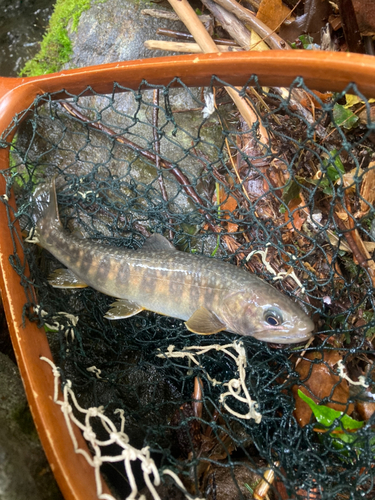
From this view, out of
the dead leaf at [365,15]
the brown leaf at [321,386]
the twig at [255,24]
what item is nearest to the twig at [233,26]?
the twig at [255,24]

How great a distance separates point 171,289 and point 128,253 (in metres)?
0.45

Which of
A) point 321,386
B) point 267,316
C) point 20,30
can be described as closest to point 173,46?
point 20,30

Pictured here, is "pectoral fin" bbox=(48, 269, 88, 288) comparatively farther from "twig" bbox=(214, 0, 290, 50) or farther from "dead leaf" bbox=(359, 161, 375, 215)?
"twig" bbox=(214, 0, 290, 50)

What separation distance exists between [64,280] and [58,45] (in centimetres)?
251

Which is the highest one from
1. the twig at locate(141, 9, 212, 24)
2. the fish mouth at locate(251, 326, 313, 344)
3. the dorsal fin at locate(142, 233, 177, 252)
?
the twig at locate(141, 9, 212, 24)

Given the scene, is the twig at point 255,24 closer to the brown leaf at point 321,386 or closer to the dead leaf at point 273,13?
the dead leaf at point 273,13

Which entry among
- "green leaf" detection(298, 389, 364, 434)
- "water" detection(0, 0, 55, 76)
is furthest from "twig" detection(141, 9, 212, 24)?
"green leaf" detection(298, 389, 364, 434)

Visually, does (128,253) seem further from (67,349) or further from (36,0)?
(36,0)

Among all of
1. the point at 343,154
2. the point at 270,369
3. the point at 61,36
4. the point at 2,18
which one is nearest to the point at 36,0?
the point at 2,18

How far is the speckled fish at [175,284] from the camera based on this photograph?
2498 mm

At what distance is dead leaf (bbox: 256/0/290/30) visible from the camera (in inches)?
130

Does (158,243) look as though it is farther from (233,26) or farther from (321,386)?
(233,26)

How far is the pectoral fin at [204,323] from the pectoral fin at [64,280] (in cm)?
96

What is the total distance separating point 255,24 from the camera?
3312mm
